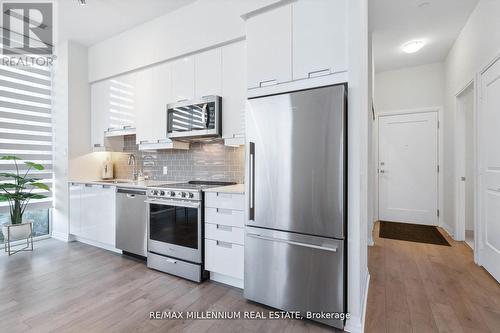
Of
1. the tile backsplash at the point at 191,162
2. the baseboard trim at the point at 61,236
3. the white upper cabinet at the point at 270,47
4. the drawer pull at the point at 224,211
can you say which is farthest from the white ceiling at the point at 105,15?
the baseboard trim at the point at 61,236

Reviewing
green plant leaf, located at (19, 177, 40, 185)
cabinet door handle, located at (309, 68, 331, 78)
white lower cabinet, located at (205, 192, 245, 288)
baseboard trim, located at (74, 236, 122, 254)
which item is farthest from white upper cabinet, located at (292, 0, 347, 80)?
green plant leaf, located at (19, 177, 40, 185)

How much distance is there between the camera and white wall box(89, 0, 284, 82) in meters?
2.57

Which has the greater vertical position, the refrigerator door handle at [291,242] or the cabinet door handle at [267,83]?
the cabinet door handle at [267,83]

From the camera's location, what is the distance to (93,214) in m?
3.35

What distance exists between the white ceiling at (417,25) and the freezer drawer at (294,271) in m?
2.96

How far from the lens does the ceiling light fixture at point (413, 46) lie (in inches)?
149

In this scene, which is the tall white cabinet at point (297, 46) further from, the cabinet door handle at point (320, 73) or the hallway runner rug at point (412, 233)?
the hallway runner rug at point (412, 233)

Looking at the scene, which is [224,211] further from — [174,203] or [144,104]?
[144,104]

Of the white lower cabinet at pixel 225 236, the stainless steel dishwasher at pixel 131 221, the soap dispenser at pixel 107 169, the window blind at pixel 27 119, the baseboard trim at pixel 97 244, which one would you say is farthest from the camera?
the soap dispenser at pixel 107 169

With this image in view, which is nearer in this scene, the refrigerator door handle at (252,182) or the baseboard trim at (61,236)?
the refrigerator door handle at (252,182)

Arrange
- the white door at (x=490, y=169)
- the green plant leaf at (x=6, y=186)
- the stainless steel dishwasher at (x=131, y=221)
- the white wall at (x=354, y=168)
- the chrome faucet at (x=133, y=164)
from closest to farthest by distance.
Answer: the white wall at (x=354, y=168), the white door at (x=490, y=169), the stainless steel dishwasher at (x=131, y=221), the green plant leaf at (x=6, y=186), the chrome faucet at (x=133, y=164)

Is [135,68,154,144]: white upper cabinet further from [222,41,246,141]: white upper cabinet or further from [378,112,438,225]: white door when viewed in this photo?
[378,112,438,225]: white door

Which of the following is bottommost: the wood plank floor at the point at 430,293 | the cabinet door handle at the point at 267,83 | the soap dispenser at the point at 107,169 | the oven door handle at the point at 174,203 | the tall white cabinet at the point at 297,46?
the wood plank floor at the point at 430,293

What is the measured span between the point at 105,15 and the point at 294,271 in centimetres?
371
